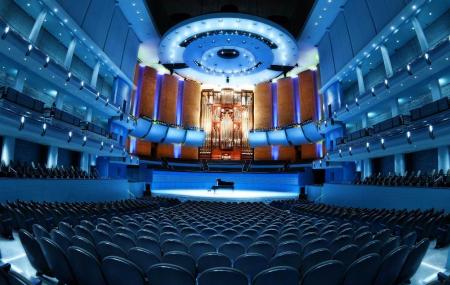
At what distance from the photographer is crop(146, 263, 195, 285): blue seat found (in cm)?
184

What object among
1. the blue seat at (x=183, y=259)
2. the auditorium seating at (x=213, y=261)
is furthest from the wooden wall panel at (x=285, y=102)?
the blue seat at (x=183, y=259)

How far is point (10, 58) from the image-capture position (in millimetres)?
11117

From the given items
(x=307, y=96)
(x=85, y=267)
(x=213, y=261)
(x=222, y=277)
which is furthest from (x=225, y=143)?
(x=222, y=277)

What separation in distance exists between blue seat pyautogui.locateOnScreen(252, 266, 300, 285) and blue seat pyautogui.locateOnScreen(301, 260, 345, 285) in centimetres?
13

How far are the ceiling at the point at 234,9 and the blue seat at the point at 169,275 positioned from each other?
21.1 m

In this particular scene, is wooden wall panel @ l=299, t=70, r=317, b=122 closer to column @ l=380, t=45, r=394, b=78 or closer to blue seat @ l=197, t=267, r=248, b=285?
column @ l=380, t=45, r=394, b=78

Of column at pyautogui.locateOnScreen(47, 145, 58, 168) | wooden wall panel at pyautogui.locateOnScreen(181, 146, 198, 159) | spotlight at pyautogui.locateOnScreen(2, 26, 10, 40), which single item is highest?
spotlight at pyautogui.locateOnScreen(2, 26, 10, 40)

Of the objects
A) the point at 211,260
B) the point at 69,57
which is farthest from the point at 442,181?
the point at 69,57

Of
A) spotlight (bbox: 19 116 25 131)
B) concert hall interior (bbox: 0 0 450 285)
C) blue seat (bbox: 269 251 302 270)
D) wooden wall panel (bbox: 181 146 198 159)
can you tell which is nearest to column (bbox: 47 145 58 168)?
concert hall interior (bbox: 0 0 450 285)

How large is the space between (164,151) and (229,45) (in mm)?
12982

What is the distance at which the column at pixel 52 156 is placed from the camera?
14.7 meters

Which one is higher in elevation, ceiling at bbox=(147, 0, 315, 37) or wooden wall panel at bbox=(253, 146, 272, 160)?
ceiling at bbox=(147, 0, 315, 37)

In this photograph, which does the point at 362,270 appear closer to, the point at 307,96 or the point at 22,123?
the point at 22,123

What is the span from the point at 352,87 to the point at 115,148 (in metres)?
18.2
